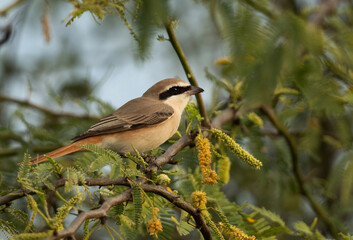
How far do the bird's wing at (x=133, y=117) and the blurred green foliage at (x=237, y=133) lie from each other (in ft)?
1.00

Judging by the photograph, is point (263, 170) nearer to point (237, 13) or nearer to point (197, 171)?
point (197, 171)

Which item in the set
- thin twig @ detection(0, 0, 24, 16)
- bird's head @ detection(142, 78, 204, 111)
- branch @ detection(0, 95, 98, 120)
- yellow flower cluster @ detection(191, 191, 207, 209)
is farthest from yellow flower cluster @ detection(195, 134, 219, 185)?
thin twig @ detection(0, 0, 24, 16)

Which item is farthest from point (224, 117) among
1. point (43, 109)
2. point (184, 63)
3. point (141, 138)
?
point (43, 109)

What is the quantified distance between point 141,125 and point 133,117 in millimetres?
111

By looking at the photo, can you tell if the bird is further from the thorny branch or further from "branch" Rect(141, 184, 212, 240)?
"branch" Rect(141, 184, 212, 240)

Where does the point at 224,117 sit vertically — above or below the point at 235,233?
above

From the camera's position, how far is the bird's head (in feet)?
13.5

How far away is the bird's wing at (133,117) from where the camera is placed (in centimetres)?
374

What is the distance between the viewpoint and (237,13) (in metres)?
1.68

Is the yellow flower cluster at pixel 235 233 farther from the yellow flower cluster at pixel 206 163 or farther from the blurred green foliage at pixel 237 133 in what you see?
the yellow flower cluster at pixel 206 163

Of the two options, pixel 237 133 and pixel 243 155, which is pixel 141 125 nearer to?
pixel 237 133

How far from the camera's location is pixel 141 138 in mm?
3793

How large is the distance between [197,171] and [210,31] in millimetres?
3978

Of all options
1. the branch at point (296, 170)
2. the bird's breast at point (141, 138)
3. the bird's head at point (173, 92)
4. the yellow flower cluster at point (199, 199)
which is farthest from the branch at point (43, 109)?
the yellow flower cluster at point (199, 199)
